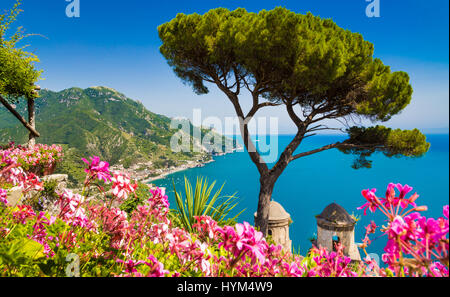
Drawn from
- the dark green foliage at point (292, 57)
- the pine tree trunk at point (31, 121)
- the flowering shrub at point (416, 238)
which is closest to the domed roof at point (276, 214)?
the dark green foliage at point (292, 57)

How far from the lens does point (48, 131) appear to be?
44.2m

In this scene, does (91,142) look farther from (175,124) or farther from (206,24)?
(206,24)

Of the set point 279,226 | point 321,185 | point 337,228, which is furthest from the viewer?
point 321,185

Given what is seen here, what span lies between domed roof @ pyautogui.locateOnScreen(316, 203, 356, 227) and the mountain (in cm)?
1960

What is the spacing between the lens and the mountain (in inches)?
1670

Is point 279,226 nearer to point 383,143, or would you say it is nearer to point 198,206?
point 198,206

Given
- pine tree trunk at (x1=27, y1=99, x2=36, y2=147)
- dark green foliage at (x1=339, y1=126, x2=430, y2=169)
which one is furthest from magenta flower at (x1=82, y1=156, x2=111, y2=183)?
dark green foliage at (x1=339, y1=126, x2=430, y2=169)

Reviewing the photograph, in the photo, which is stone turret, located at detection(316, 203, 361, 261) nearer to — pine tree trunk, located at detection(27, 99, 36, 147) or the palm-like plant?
the palm-like plant

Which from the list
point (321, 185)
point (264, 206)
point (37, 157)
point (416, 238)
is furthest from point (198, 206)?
point (321, 185)

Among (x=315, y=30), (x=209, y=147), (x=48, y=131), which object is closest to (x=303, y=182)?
(x=209, y=147)

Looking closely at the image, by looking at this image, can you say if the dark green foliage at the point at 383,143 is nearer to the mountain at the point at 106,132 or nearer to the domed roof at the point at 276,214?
the domed roof at the point at 276,214

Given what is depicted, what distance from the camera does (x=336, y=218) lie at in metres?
6.62

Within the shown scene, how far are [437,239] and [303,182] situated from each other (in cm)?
5609

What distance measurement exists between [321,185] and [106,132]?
51983 mm
